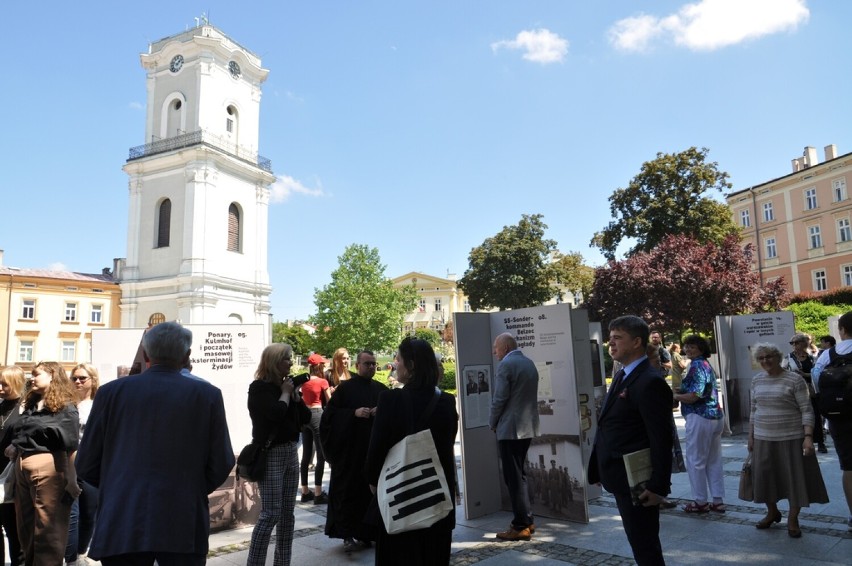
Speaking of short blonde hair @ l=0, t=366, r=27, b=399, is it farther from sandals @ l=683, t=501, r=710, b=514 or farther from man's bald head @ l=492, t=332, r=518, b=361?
sandals @ l=683, t=501, r=710, b=514

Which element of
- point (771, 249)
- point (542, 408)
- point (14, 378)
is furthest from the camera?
point (771, 249)

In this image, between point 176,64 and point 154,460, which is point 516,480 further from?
point 176,64

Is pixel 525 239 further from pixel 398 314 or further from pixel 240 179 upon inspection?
pixel 240 179

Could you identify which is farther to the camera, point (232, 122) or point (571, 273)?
point (571, 273)

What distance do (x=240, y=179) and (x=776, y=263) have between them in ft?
147

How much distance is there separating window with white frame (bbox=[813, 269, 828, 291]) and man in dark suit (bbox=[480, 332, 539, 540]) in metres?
47.9

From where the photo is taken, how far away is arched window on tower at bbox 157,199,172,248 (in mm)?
41531

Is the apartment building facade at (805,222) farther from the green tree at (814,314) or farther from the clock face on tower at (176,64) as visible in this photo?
the clock face on tower at (176,64)

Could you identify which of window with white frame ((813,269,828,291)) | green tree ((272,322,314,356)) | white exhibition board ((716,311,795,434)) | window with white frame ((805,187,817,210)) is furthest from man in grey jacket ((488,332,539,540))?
green tree ((272,322,314,356))

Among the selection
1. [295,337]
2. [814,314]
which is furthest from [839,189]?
[295,337]

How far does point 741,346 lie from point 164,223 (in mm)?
40163

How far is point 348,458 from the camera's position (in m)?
5.49

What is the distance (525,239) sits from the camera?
53.9 metres

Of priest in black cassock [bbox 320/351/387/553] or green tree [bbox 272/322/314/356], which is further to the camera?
green tree [bbox 272/322/314/356]
